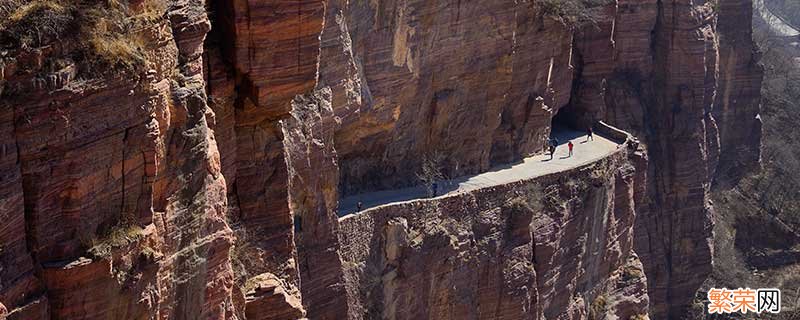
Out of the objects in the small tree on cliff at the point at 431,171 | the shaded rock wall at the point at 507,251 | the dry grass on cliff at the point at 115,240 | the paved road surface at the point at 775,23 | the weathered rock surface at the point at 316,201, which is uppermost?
the dry grass on cliff at the point at 115,240

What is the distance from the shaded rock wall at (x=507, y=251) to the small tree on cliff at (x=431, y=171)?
45.9 inches

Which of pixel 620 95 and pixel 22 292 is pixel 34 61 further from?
pixel 620 95

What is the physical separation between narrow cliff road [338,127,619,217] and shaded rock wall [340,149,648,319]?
54cm

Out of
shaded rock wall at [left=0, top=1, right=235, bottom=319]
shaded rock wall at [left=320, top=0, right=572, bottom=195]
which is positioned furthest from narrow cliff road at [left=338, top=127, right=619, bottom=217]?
shaded rock wall at [left=0, top=1, right=235, bottom=319]

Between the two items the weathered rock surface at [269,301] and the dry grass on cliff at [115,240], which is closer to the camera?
the dry grass on cliff at [115,240]

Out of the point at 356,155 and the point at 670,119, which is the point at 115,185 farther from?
the point at 670,119

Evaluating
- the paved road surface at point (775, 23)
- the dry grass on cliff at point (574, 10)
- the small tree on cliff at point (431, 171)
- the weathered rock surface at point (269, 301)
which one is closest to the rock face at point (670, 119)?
the dry grass on cliff at point (574, 10)

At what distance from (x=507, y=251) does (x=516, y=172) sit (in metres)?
4.27

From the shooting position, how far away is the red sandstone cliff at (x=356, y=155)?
18406 mm

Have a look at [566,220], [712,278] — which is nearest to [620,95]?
[712,278]

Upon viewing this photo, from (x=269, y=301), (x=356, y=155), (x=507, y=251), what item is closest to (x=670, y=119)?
(x=507, y=251)

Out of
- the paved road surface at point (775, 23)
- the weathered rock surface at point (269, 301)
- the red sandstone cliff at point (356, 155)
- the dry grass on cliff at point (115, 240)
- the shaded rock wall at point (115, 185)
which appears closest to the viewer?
the shaded rock wall at point (115, 185)

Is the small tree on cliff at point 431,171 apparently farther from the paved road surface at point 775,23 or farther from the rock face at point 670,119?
the paved road surface at point 775,23

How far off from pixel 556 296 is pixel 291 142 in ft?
52.8
